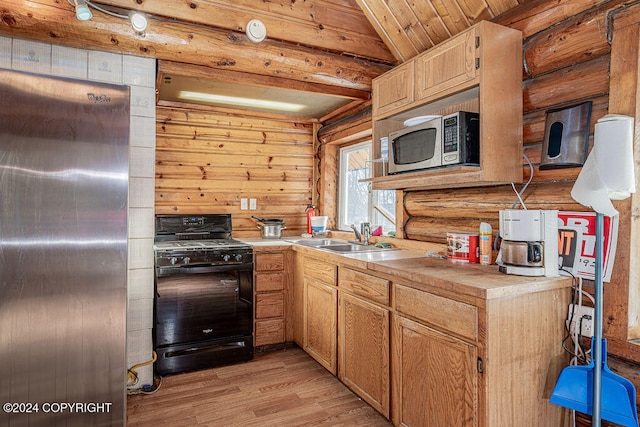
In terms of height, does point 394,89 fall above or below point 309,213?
above

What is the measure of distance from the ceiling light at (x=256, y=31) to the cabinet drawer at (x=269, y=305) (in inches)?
79.7

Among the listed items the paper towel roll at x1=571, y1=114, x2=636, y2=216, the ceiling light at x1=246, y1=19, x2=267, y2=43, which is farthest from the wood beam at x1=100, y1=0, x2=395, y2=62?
the paper towel roll at x1=571, y1=114, x2=636, y2=216

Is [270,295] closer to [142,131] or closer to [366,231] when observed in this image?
[366,231]

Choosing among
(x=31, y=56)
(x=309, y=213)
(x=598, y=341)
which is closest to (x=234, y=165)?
(x=309, y=213)

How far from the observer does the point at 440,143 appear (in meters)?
2.11

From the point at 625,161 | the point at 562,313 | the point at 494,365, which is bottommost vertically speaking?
the point at 494,365

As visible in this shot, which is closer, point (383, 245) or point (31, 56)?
point (31, 56)

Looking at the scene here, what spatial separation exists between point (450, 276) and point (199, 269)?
6.37 feet

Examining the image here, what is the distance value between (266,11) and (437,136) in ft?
5.09

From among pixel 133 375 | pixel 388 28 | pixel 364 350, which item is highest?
pixel 388 28

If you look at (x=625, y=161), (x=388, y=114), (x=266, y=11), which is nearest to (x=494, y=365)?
(x=625, y=161)

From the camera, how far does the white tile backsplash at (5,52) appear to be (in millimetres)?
2279

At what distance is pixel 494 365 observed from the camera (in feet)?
5.18

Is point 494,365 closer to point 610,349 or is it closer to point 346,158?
point 610,349
